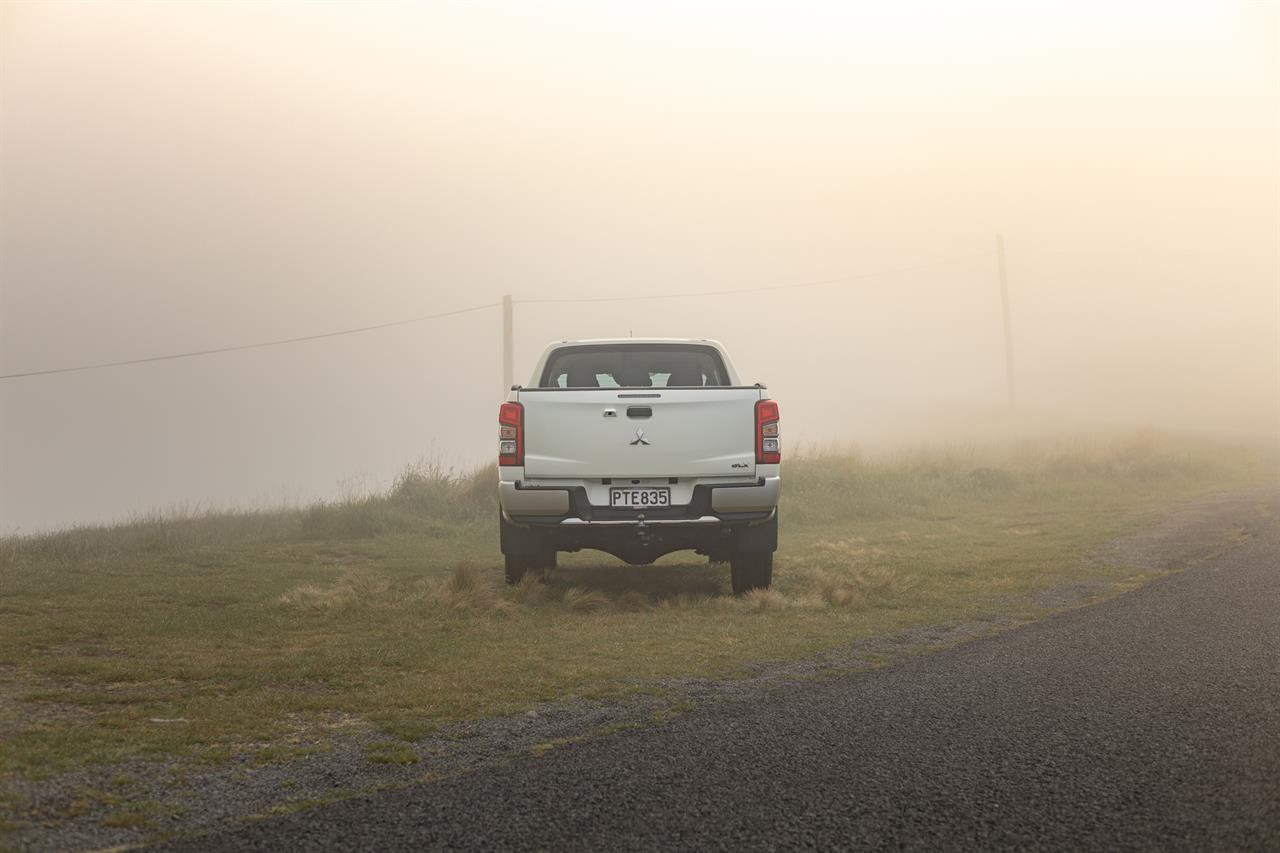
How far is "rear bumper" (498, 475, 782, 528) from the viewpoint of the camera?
8586 millimetres

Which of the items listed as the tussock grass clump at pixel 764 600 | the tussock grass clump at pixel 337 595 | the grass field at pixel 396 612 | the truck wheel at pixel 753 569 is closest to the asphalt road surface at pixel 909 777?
the grass field at pixel 396 612

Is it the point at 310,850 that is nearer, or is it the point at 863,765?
the point at 310,850

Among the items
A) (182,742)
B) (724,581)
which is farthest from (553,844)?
(724,581)

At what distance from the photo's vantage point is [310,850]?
3424mm

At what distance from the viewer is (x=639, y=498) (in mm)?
8625

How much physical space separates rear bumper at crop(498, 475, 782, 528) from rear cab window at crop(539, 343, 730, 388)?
5.62 feet

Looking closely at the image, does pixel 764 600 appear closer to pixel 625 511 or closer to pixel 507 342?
pixel 625 511

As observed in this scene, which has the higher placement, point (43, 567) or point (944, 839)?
point (43, 567)

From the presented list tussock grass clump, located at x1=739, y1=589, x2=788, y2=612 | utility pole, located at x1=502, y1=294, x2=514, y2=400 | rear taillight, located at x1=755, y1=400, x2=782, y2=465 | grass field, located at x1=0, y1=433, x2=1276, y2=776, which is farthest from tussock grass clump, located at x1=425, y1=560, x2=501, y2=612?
utility pole, located at x1=502, y1=294, x2=514, y2=400

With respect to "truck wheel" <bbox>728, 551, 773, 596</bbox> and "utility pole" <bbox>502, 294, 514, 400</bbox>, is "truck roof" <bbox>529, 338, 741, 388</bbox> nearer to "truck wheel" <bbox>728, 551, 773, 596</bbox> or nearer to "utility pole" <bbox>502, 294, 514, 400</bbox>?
"truck wheel" <bbox>728, 551, 773, 596</bbox>

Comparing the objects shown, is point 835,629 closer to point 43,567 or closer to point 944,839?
point 944,839

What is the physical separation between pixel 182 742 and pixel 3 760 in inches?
27.7

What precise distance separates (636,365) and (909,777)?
6.46 m

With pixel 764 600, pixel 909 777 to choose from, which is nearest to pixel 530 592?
pixel 764 600
